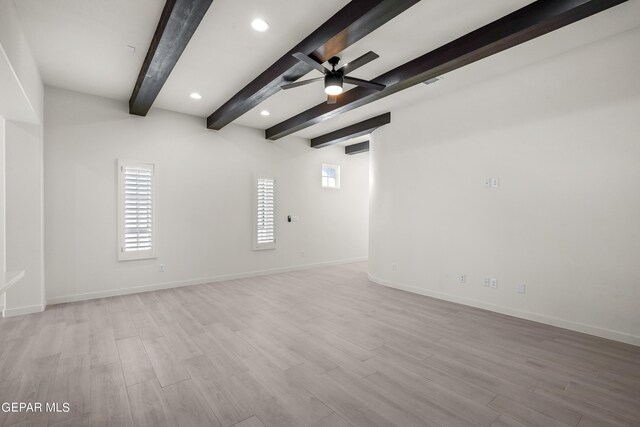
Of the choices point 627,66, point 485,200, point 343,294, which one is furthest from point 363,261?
point 627,66

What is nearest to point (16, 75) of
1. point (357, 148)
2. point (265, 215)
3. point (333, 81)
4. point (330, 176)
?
point (333, 81)

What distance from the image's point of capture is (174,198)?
535 cm

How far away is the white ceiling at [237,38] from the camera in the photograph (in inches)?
105

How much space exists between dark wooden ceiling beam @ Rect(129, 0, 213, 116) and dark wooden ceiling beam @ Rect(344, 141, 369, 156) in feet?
15.9

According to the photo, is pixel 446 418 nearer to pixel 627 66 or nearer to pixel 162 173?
pixel 627 66

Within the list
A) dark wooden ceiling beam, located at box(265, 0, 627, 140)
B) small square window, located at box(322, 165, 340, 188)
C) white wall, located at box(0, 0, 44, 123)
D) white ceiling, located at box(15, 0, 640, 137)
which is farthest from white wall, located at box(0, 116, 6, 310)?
small square window, located at box(322, 165, 340, 188)

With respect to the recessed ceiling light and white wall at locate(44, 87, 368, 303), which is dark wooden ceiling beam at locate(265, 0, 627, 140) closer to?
the recessed ceiling light

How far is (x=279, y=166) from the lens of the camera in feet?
22.2

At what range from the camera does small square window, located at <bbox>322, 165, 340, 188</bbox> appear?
7633 mm

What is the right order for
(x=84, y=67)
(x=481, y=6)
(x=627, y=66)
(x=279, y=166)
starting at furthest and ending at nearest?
Result: (x=279, y=166) < (x=84, y=67) < (x=627, y=66) < (x=481, y=6)

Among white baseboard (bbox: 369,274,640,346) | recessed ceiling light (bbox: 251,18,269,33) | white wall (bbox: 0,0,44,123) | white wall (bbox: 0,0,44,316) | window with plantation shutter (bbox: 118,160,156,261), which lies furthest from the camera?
window with plantation shutter (bbox: 118,160,156,261)

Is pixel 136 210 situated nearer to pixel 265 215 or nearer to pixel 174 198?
pixel 174 198

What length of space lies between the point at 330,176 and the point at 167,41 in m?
5.34

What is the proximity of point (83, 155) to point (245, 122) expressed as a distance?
9.05ft
